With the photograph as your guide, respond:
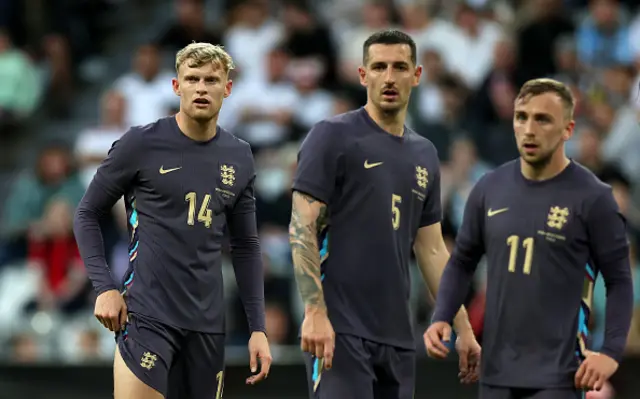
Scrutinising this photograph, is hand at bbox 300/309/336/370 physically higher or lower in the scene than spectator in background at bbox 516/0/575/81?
lower

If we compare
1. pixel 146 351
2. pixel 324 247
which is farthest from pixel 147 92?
pixel 146 351

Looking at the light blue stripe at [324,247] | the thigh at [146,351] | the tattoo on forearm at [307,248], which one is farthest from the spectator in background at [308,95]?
the thigh at [146,351]

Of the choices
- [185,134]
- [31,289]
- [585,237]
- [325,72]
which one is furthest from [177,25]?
[585,237]

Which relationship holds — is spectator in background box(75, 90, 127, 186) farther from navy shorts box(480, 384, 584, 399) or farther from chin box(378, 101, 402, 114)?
navy shorts box(480, 384, 584, 399)

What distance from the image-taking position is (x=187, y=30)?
50.1 feet

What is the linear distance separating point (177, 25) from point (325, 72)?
6.15ft

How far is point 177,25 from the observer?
1538 cm

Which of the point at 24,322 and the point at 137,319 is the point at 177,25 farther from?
the point at 137,319

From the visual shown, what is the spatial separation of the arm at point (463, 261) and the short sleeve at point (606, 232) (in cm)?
61

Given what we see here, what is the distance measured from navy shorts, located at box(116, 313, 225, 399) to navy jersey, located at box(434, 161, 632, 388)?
1469mm

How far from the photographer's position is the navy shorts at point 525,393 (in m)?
6.67

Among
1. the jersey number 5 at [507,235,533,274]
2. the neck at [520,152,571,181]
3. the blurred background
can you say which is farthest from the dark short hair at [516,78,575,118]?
the blurred background

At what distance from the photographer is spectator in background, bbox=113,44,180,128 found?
14.1 m

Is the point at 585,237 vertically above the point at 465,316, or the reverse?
the point at 585,237
